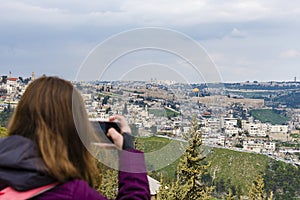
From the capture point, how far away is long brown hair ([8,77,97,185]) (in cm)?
127

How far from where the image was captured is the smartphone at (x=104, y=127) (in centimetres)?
151

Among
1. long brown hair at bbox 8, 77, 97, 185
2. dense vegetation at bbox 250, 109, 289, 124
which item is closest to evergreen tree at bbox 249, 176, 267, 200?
long brown hair at bbox 8, 77, 97, 185

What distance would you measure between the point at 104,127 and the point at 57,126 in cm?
27

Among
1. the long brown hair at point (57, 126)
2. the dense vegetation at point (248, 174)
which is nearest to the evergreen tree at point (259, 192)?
the long brown hair at point (57, 126)

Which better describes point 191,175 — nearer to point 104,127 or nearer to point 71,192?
point 104,127

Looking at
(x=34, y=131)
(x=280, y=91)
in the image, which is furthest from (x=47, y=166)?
(x=280, y=91)

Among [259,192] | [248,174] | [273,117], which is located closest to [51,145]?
[259,192]

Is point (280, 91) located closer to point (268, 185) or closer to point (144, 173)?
point (268, 185)

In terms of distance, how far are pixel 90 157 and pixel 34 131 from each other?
18 cm

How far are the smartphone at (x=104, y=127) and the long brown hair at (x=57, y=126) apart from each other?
0.13m

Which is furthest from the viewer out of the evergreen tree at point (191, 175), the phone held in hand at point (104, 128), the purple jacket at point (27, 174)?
the evergreen tree at point (191, 175)

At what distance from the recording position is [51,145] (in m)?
1.27

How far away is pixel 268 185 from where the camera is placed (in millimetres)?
56094

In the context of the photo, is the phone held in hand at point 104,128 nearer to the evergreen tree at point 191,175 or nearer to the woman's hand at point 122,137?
the woman's hand at point 122,137
